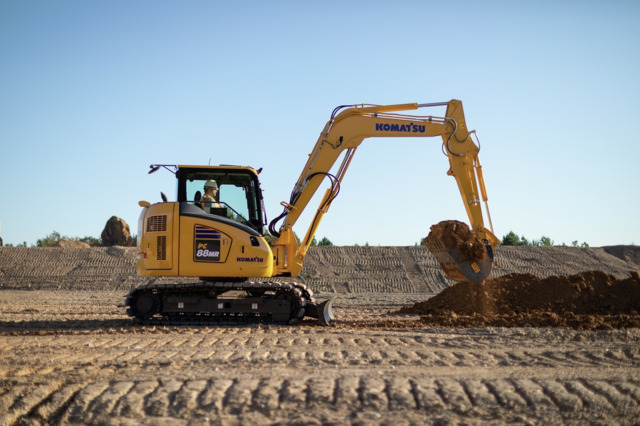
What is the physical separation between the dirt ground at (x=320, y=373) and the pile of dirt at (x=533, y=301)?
1.39 feet

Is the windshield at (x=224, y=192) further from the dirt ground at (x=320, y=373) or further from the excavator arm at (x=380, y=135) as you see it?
the dirt ground at (x=320, y=373)

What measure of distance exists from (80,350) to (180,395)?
3.14 meters

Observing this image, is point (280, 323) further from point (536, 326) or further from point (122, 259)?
point (122, 259)

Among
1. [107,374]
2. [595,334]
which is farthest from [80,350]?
[595,334]

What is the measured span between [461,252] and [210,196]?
526cm

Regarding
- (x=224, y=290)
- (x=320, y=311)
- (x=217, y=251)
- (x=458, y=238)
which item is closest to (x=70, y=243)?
(x=224, y=290)

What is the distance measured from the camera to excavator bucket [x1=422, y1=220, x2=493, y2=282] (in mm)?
12664

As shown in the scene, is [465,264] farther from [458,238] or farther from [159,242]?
[159,242]

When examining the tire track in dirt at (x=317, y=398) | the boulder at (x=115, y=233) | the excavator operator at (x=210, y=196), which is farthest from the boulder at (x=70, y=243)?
the tire track in dirt at (x=317, y=398)

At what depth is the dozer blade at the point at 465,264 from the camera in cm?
1262

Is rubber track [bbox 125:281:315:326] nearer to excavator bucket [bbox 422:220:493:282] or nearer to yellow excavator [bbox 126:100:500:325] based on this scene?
yellow excavator [bbox 126:100:500:325]

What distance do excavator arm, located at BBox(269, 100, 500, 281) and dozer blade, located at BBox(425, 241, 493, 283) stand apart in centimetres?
3

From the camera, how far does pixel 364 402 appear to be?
5.50 m

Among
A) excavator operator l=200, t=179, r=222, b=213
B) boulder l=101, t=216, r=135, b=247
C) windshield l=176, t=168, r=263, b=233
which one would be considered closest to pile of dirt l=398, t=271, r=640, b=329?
windshield l=176, t=168, r=263, b=233
